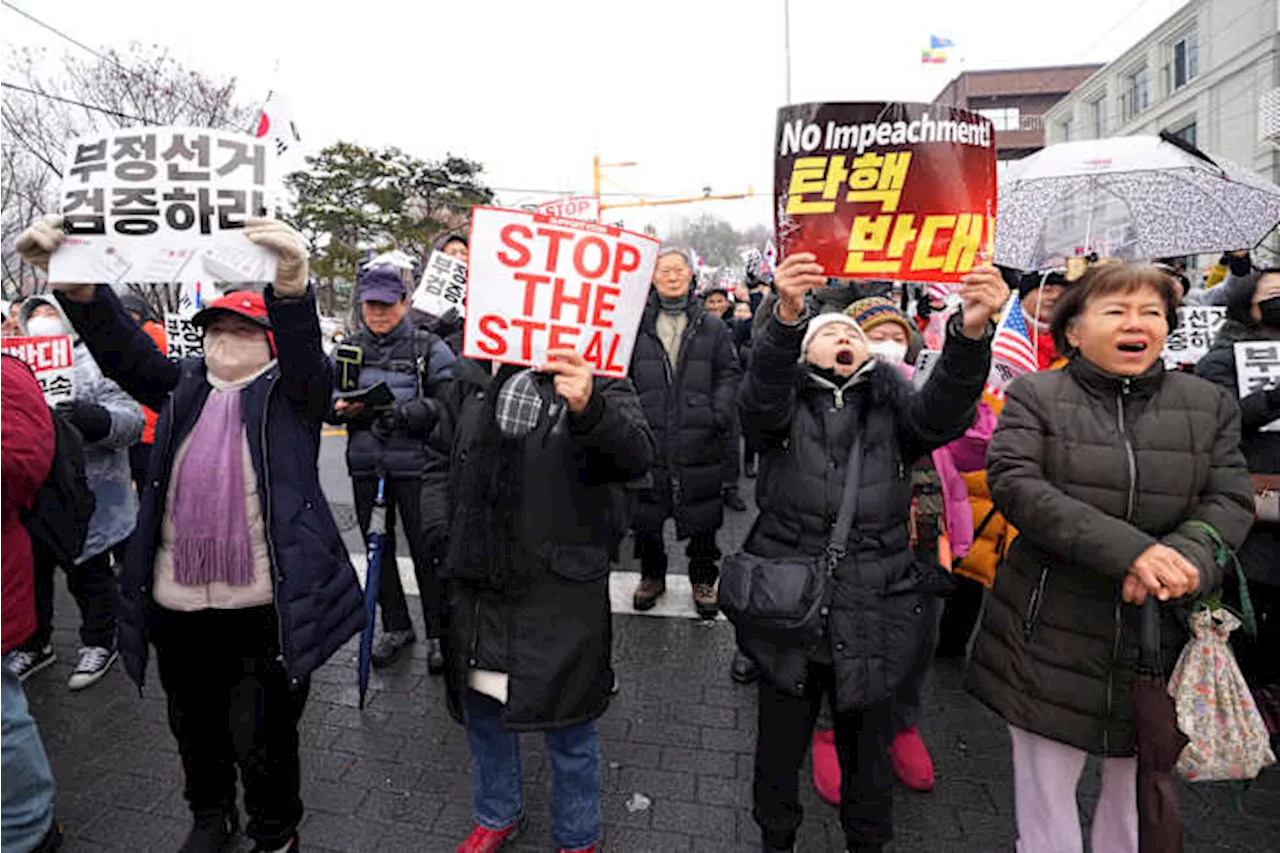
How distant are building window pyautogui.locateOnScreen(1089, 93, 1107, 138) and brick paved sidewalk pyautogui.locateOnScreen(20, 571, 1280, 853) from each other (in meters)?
40.8

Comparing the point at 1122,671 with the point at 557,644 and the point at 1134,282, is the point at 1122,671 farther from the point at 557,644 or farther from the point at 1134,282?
the point at 557,644

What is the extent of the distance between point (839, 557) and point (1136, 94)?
40529mm

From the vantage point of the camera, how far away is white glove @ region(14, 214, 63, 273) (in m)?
2.28

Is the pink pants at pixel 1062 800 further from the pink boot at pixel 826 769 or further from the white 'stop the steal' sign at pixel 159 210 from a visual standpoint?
the white 'stop the steal' sign at pixel 159 210

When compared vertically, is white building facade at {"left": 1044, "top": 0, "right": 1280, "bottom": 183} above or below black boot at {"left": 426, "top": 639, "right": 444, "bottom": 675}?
above

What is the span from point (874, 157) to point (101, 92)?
1531 centimetres

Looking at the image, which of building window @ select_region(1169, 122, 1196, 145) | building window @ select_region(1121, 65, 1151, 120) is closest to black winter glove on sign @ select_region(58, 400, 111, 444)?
building window @ select_region(1169, 122, 1196, 145)

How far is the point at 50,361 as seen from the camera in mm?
3520

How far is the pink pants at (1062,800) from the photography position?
2350mm

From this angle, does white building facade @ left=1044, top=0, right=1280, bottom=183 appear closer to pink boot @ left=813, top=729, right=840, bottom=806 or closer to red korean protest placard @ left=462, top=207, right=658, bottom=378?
pink boot @ left=813, top=729, right=840, bottom=806

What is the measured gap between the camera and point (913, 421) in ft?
8.02

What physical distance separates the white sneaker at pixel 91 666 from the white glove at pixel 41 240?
2.82 meters

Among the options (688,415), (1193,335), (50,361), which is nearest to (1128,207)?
(1193,335)

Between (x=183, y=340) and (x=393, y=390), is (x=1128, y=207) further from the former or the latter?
(x=183, y=340)
